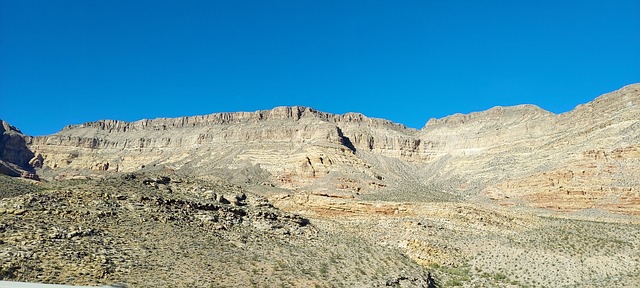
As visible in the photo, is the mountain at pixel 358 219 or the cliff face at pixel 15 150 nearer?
the mountain at pixel 358 219

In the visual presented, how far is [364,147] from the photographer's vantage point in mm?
104688

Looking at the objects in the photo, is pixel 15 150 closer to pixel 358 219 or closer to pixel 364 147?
pixel 364 147

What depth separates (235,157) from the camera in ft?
316

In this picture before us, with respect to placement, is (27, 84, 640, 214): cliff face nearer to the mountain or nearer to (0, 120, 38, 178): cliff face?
the mountain

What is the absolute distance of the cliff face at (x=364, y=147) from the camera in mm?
64812

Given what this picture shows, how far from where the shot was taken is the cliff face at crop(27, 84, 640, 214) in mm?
64812

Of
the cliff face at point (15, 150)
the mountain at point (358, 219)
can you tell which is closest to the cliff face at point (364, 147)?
the mountain at point (358, 219)

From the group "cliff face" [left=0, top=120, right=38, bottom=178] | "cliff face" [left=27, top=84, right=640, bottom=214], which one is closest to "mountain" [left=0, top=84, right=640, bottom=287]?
"cliff face" [left=27, top=84, right=640, bottom=214]

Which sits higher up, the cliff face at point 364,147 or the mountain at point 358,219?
the cliff face at point 364,147

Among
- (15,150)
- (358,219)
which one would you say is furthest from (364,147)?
(15,150)

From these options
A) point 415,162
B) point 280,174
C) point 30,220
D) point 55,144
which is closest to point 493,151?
point 415,162

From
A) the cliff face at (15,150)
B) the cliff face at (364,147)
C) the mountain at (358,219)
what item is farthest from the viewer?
the cliff face at (15,150)

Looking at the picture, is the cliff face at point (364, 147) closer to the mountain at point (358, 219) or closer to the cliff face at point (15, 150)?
the mountain at point (358, 219)

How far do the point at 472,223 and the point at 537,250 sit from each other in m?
7.16
